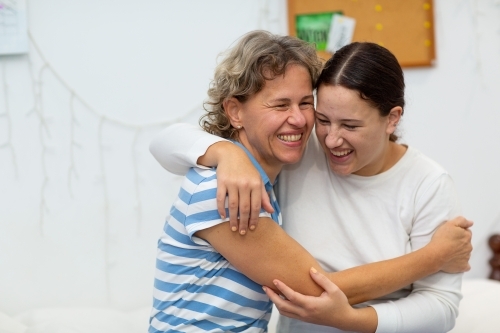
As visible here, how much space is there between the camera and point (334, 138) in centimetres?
135

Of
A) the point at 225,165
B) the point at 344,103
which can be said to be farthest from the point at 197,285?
the point at 344,103

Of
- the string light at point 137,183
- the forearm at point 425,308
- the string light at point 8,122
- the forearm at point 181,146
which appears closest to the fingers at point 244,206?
the forearm at point 181,146

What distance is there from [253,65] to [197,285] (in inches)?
18.9

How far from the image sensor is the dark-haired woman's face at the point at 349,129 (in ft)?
4.34

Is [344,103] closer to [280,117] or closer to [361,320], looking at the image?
[280,117]

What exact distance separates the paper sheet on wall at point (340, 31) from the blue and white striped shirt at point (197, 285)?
110 centimetres

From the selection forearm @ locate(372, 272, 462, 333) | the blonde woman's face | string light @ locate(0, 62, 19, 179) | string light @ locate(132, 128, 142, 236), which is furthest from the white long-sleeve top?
string light @ locate(0, 62, 19, 179)

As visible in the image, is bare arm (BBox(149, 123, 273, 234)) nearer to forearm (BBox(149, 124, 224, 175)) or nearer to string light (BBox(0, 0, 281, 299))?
forearm (BBox(149, 124, 224, 175))

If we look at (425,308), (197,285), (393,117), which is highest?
(393,117)

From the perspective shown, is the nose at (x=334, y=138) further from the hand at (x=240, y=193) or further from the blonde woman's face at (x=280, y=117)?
the hand at (x=240, y=193)

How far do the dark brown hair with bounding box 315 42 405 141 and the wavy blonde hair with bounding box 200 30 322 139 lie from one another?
53 millimetres

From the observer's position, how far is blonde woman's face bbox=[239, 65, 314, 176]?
1.32 meters

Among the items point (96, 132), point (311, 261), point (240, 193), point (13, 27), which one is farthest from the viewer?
point (96, 132)

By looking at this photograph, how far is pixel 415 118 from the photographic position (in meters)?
2.44
